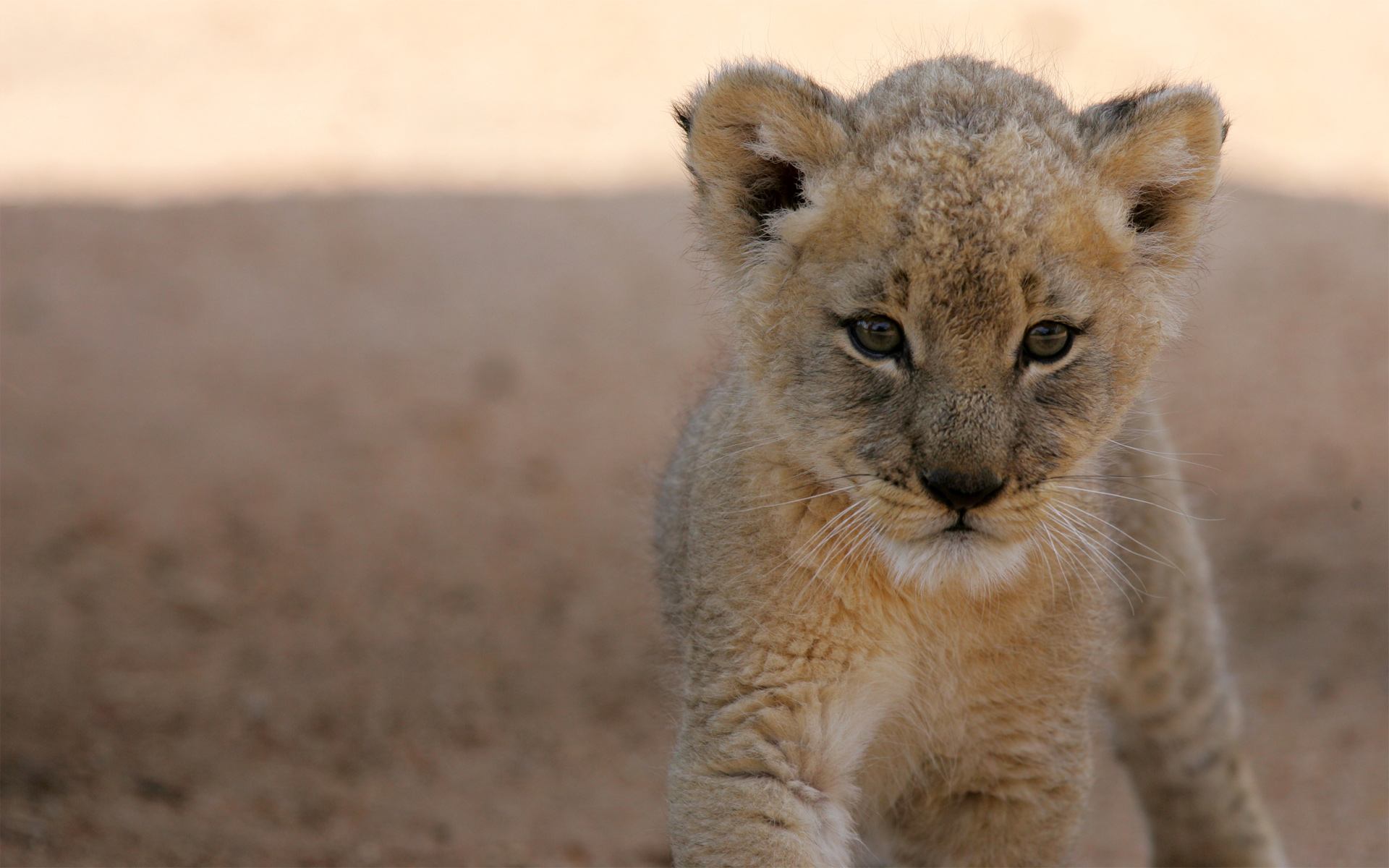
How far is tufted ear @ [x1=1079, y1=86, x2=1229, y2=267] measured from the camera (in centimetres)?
396

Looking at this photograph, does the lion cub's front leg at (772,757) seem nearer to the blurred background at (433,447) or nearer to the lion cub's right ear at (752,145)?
the blurred background at (433,447)

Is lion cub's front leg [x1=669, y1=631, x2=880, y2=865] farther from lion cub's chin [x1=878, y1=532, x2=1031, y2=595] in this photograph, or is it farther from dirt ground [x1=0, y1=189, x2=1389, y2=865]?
dirt ground [x1=0, y1=189, x2=1389, y2=865]

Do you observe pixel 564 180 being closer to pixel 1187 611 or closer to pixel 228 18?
pixel 228 18

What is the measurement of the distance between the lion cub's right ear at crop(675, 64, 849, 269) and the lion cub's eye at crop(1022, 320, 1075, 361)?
2.33ft

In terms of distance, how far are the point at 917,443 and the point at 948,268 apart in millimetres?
432

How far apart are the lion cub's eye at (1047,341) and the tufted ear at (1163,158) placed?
1.46 feet

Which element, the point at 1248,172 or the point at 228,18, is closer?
the point at 1248,172

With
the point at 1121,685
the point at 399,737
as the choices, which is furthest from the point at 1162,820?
the point at 399,737

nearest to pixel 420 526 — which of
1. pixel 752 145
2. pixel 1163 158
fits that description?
pixel 752 145

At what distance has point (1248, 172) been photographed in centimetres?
1316

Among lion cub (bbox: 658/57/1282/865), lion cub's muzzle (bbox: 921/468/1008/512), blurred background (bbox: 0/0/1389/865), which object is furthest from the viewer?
blurred background (bbox: 0/0/1389/865)

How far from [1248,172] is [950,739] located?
10.2 meters

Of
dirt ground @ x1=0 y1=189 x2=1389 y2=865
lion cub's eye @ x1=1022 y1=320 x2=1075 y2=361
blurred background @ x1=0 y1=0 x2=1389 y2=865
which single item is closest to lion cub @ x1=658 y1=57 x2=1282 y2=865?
lion cub's eye @ x1=1022 y1=320 x2=1075 y2=361

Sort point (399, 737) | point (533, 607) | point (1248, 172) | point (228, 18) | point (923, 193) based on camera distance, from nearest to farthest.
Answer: point (923, 193) < point (399, 737) < point (533, 607) < point (1248, 172) < point (228, 18)
